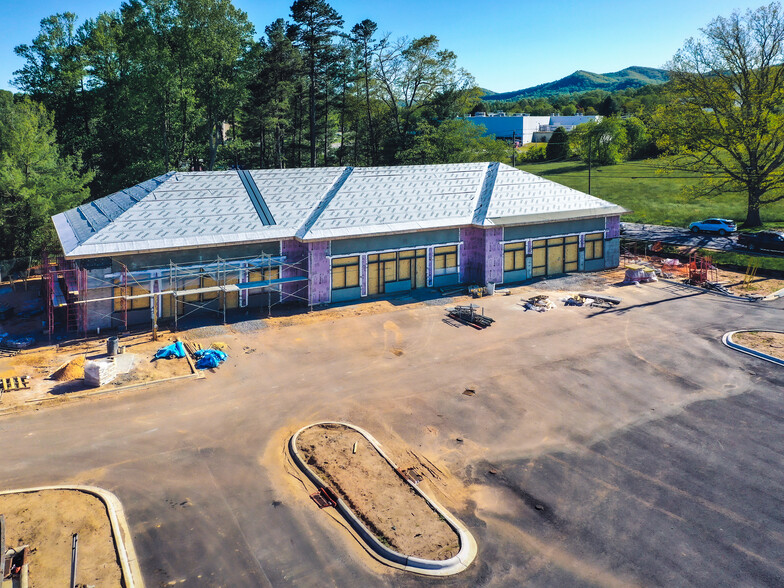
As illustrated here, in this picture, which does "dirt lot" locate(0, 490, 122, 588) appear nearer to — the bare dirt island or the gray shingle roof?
the bare dirt island

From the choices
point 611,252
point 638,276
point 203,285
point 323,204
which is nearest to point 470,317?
point 323,204

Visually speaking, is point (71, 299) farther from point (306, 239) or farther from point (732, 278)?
point (732, 278)

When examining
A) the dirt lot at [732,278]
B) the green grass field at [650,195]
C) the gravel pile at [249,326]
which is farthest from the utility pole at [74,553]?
the green grass field at [650,195]

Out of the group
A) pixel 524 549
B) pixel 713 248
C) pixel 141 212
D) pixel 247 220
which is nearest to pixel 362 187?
pixel 247 220

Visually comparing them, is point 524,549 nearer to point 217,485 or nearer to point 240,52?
point 217,485

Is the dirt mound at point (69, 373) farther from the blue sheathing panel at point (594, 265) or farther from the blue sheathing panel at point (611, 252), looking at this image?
the blue sheathing panel at point (611, 252)
